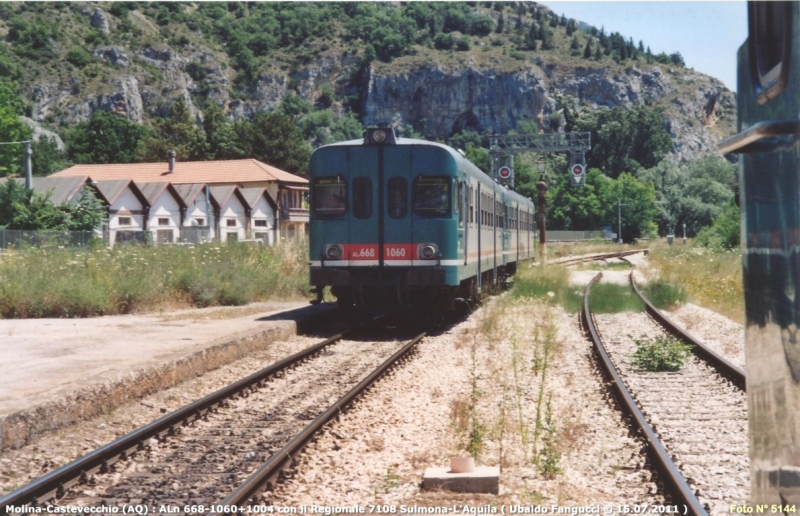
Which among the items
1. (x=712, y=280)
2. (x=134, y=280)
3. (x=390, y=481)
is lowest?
(x=390, y=481)

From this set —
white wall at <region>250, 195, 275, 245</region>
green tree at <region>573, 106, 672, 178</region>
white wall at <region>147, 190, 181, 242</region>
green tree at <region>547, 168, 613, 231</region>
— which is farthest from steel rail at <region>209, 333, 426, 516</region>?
green tree at <region>573, 106, 672, 178</region>

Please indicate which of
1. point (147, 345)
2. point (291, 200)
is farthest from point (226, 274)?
point (291, 200)

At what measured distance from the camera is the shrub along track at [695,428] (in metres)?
5.47

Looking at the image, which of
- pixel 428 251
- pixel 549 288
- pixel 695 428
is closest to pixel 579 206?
pixel 549 288

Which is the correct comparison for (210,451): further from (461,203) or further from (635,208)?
(635,208)

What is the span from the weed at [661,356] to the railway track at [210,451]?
3228mm

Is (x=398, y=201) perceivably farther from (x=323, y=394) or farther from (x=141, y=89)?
(x=141, y=89)

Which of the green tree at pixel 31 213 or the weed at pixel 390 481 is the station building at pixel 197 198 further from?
the weed at pixel 390 481

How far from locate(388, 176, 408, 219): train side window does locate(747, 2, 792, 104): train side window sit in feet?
41.8

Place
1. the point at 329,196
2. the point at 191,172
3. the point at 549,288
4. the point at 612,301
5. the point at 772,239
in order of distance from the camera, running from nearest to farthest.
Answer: the point at 772,239 → the point at 329,196 → the point at 612,301 → the point at 549,288 → the point at 191,172

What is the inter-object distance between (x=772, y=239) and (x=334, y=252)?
12.9 metres

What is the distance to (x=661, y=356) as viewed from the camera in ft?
36.4

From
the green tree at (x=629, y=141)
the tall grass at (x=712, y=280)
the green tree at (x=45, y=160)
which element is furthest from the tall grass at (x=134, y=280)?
the green tree at (x=629, y=141)

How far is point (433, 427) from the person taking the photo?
25.4 feet
